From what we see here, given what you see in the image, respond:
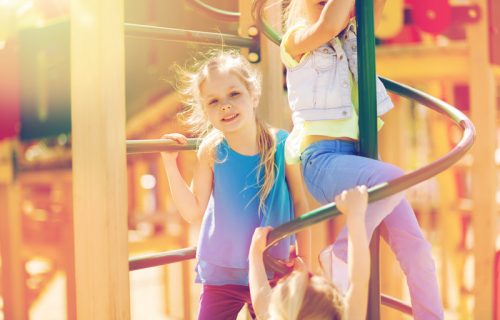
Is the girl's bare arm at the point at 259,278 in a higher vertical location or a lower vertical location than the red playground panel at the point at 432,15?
lower

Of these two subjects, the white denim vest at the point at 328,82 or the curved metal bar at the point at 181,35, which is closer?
the white denim vest at the point at 328,82

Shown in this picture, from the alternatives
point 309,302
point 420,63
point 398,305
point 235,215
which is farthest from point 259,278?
point 420,63

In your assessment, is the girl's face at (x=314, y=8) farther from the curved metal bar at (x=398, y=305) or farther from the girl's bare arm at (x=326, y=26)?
the curved metal bar at (x=398, y=305)

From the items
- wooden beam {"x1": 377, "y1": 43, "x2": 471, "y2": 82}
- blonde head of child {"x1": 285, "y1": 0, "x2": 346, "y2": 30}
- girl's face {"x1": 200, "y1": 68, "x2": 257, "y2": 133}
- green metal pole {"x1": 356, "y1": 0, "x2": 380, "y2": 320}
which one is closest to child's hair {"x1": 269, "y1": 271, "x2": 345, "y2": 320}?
green metal pole {"x1": 356, "y1": 0, "x2": 380, "y2": 320}

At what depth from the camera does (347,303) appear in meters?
1.25

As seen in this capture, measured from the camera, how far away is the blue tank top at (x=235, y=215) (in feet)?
5.31

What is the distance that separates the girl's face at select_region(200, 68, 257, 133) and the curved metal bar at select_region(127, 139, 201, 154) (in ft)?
0.35

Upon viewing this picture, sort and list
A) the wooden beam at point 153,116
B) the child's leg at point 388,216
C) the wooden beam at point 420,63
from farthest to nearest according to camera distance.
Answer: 1. the wooden beam at point 153,116
2. the wooden beam at point 420,63
3. the child's leg at point 388,216

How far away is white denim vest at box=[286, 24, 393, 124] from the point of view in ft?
4.62

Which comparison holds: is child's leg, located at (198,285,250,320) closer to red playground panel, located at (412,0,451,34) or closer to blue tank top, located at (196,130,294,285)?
blue tank top, located at (196,130,294,285)

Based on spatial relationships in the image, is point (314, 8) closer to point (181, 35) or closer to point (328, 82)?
point (328, 82)

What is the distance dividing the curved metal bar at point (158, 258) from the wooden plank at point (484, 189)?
1.62 m

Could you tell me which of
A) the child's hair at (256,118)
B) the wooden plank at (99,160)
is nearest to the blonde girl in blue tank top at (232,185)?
the child's hair at (256,118)

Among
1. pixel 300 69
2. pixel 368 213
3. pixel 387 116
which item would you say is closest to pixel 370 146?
pixel 368 213
